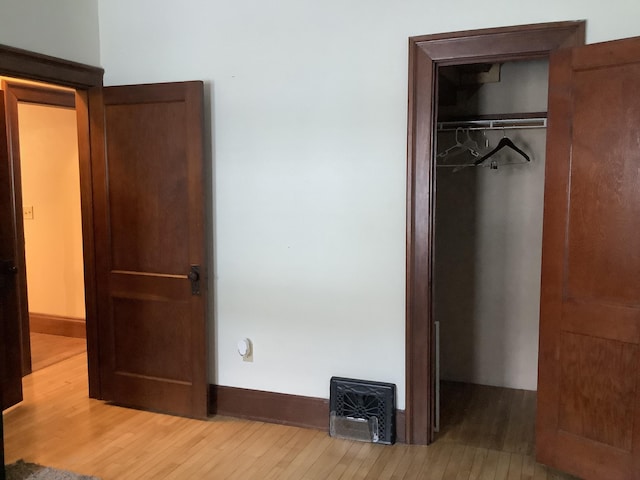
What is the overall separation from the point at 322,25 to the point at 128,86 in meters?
1.26

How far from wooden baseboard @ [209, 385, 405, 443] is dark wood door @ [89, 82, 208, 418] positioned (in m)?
0.14

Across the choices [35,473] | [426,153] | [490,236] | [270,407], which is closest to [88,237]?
[35,473]

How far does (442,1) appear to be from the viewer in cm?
300

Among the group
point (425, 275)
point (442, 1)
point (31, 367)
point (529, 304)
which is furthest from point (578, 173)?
point (31, 367)

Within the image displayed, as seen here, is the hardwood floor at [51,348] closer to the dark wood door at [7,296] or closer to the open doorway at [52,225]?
the open doorway at [52,225]

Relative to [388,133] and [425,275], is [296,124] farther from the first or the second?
[425,275]

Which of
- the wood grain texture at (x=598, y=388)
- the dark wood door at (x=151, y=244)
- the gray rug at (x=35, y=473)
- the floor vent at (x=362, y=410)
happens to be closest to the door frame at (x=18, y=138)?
the dark wood door at (x=151, y=244)

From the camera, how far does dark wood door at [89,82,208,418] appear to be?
3475mm

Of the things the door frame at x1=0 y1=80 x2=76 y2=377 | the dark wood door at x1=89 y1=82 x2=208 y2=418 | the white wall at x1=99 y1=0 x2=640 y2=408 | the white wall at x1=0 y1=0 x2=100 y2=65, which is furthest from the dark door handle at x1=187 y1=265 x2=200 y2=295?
the door frame at x1=0 y1=80 x2=76 y2=377

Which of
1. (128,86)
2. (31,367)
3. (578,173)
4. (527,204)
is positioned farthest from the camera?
(31,367)

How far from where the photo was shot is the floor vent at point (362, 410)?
3.24m

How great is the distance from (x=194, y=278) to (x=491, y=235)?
6.70 feet

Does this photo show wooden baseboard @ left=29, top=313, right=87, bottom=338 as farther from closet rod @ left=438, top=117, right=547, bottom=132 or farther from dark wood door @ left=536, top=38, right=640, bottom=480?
dark wood door @ left=536, top=38, right=640, bottom=480

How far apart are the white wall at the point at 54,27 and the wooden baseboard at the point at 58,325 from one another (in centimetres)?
263
